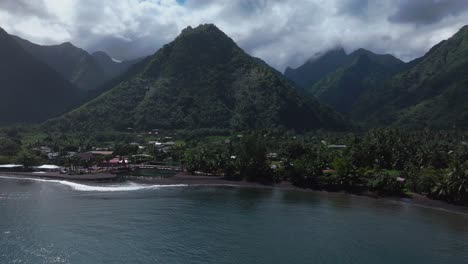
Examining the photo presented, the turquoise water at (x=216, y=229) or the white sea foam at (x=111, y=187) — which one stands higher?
the white sea foam at (x=111, y=187)

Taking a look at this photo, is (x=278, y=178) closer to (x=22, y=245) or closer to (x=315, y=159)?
(x=315, y=159)

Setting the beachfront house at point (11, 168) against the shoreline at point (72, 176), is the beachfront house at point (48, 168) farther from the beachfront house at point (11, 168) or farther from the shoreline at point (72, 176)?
the shoreline at point (72, 176)

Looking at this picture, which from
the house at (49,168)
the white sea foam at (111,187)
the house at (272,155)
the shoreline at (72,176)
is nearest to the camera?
the white sea foam at (111,187)

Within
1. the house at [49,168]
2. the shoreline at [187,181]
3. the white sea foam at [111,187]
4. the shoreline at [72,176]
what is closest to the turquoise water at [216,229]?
the white sea foam at [111,187]

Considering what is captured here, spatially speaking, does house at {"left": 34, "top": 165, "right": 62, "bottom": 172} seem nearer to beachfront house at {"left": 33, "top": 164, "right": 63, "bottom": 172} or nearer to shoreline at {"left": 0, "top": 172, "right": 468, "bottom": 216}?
beachfront house at {"left": 33, "top": 164, "right": 63, "bottom": 172}

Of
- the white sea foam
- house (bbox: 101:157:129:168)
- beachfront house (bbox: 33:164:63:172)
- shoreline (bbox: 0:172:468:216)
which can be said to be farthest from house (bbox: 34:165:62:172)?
the white sea foam

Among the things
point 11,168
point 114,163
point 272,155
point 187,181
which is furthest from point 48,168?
point 272,155

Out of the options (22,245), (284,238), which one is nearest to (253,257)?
(284,238)

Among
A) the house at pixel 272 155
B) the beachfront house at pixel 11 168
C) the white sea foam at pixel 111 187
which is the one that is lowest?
the white sea foam at pixel 111 187
